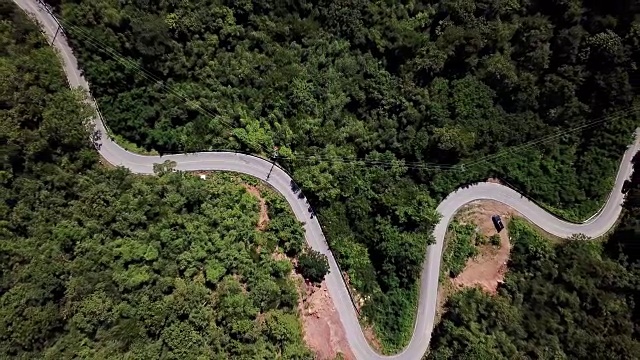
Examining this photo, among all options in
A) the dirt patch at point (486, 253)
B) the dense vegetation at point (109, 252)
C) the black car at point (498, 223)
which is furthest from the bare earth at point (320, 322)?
the black car at point (498, 223)

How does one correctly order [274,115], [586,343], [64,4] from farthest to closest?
[274,115], [64,4], [586,343]

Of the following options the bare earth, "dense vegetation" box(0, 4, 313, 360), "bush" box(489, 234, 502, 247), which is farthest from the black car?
"dense vegetation" box(0, 4, 313, 360)

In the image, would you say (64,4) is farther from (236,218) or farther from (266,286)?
(266,286)

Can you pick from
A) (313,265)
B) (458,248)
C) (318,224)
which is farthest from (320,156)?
(458,248)

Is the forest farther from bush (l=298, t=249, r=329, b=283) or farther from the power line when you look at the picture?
bush (l=298, t=249, r=329, b=283)

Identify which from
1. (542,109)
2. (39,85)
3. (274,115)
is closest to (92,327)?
(39,85)

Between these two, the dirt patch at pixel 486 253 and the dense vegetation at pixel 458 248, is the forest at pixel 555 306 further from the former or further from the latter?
the dense vegetation at pixel 458 248

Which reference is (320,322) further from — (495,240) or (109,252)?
(495,240)

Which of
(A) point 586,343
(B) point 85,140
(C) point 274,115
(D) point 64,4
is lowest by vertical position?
(A) point 586,343
